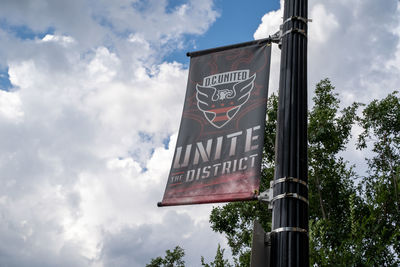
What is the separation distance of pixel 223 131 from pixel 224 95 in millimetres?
582

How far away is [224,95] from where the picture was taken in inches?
207

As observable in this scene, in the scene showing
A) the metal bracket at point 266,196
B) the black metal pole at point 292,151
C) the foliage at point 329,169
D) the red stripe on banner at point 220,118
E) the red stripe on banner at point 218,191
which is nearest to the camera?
the black metal pole at point 292,151

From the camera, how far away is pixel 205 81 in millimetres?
5637

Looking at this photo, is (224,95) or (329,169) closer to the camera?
(224,95)

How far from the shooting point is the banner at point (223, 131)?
4.51m

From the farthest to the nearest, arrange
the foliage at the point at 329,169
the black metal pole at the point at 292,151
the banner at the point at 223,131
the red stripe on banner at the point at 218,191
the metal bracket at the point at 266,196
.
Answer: the foliage at the point at 329,169
the banner at the point at 223,131
the red stripe on banner at the point at 218,191
the metal bracket at the point at 266,196
the black metal pole at the point at 292,151

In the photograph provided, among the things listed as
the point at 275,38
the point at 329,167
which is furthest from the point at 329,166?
the point at 275,38

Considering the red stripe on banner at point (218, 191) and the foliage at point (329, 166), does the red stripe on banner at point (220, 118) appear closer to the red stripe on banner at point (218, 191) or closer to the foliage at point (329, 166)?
the red stripe on banner at point (218, 191)

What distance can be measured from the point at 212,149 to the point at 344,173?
52.7 ft

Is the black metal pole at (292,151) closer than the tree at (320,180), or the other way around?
the black metal pole at (292,151)

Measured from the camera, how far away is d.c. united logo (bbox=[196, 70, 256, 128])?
503 cm

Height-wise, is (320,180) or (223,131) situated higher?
(320,180)

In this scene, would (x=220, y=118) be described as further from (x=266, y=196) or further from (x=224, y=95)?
(x=266, y=196)

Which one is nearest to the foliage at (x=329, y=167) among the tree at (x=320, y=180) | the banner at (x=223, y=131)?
the tree at (x=320, y=180)
